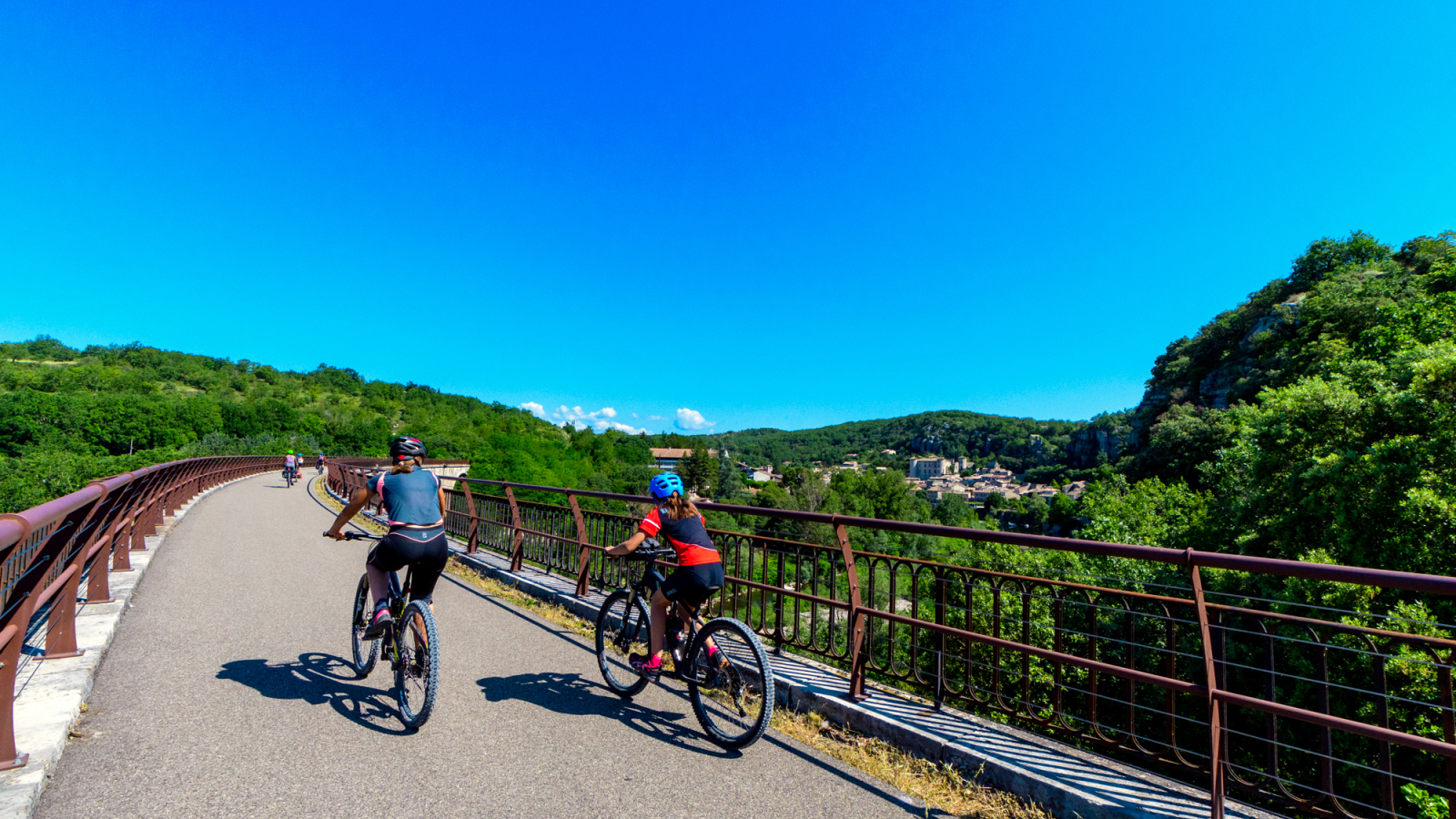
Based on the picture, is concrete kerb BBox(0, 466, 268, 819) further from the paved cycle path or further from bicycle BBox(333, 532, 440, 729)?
bicycle BBox(333, 532, 440, 729)

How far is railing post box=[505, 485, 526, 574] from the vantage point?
8789mm

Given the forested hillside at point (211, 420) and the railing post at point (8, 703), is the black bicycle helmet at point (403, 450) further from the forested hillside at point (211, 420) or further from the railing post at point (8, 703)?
the forested hillside at point (211, 420)

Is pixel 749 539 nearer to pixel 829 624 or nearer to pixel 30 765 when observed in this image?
pixel 829 624

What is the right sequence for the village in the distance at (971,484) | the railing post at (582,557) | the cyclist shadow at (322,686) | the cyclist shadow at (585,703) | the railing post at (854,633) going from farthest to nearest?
the village in the distance at (971,484) → the railing post at (582,557) → the railing post at (854,633) → the cyclist shadow at (322,686) → the cyclist shadow at (585,703)

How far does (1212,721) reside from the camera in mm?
2775

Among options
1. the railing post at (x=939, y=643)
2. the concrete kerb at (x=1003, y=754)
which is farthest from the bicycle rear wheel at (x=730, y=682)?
the railing post at (x=939, y=643)

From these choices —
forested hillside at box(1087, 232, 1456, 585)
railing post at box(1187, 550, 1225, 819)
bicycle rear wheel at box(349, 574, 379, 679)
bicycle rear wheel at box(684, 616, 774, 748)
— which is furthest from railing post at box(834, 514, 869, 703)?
forested hillside at box(1087, 232, 1456, 585)

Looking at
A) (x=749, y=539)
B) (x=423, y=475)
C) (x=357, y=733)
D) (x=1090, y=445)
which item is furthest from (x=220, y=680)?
(x=1090, y=445)

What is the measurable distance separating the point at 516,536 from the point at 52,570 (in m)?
5.34

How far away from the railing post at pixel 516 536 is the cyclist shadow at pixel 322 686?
3.63 metres

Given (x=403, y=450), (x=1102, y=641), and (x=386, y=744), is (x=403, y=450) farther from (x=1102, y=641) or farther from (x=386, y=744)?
(x=1102, y=641)

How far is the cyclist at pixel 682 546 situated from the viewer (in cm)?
409

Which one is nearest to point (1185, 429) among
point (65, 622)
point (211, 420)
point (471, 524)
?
point (471, 524)

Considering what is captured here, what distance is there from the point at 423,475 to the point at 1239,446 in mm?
25298
